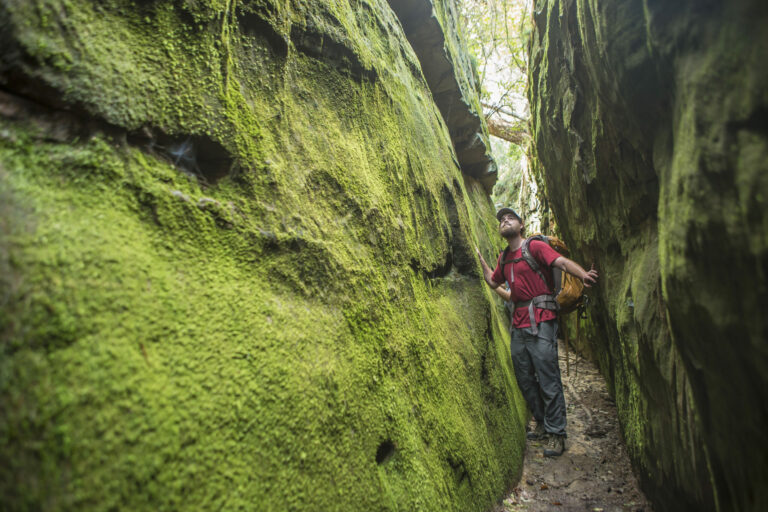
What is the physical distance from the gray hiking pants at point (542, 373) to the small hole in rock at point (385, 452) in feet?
10.9

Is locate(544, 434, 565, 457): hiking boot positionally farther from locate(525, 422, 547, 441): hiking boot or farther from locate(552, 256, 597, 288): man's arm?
locate(552, 256, 597, 288): man's arm

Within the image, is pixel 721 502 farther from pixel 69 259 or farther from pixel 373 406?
pixel 69 259

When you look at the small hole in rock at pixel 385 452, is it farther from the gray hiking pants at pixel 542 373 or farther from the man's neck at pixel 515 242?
the man's neck at pixel 515 242

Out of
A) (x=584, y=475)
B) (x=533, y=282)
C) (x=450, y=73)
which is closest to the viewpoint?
(x=584, y=475)

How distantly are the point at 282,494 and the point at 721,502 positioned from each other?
231 centimetres

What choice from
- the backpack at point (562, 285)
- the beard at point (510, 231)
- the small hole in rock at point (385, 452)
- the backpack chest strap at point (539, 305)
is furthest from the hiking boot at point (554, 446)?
the small hole in rock at point (385, 452)

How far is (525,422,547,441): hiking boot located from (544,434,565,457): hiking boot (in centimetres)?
42

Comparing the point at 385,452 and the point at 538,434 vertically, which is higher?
the point at 385,452

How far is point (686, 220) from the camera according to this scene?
194cm

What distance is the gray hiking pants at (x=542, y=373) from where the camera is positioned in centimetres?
509

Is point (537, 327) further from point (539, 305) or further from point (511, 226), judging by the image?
point (511, 226)

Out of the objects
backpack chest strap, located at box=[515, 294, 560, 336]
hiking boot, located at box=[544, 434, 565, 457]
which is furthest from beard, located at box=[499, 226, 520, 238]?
hiking boot, located at box=[544, 434, 565, 457]

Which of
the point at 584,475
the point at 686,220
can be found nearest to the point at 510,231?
the point at 584,475

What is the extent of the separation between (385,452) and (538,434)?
3886 millimetres
